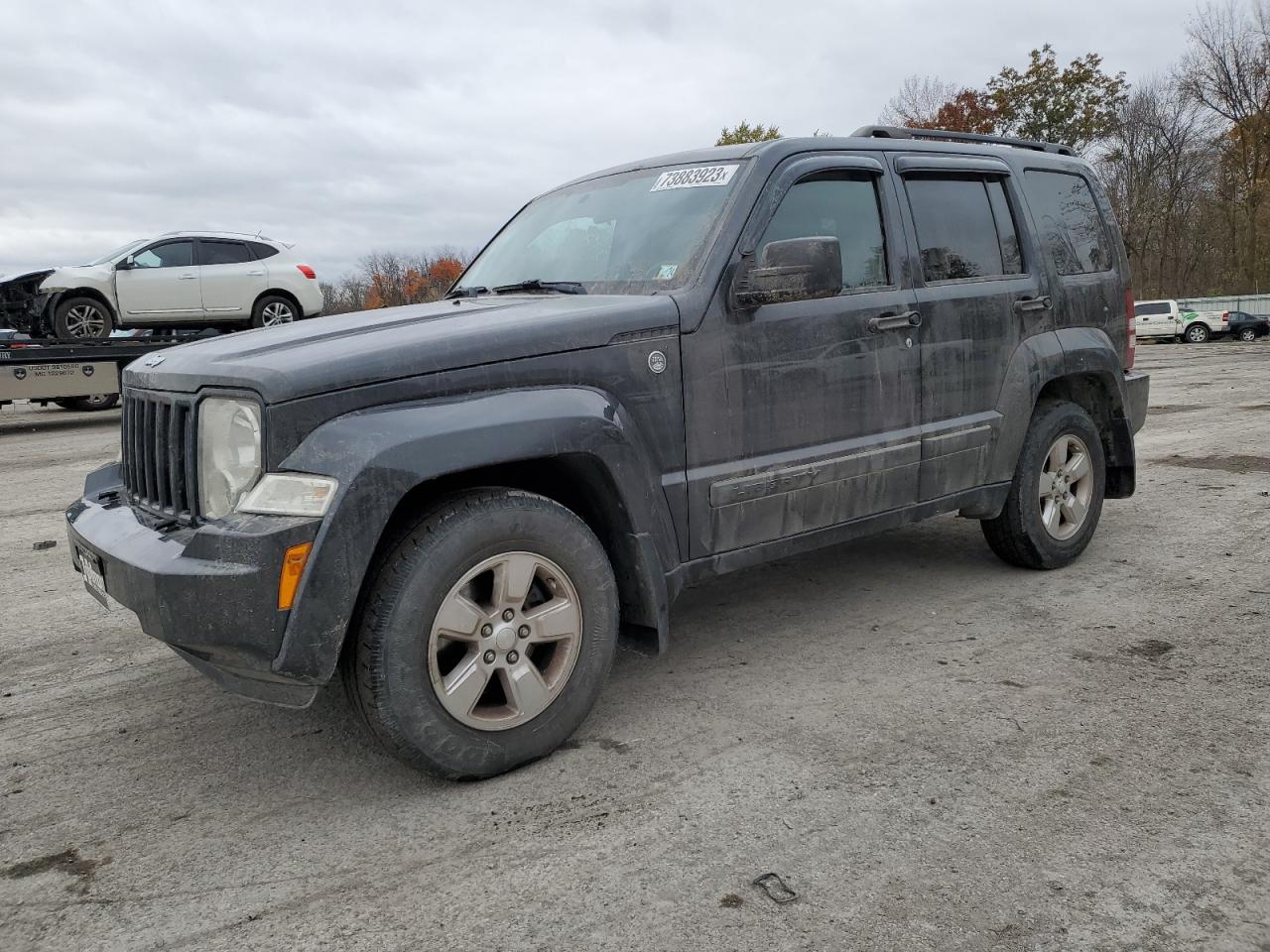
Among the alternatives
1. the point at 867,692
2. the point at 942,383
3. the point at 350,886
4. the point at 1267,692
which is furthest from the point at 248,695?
the point at 1267,692

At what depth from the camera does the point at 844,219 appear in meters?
4.00

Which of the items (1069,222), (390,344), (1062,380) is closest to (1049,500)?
(1062,380)

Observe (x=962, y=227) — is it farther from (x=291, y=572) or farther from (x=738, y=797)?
(x=291, y=572)

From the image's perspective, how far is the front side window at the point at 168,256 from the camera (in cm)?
1384

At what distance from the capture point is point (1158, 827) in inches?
102

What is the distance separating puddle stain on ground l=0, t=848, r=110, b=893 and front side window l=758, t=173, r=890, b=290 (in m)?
2.99

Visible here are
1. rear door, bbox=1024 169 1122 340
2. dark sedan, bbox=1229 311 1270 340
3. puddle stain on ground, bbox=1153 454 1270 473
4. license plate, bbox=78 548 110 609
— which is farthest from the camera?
dark sedan, bbox=1229 311 1270 340

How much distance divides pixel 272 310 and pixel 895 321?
12917 mm

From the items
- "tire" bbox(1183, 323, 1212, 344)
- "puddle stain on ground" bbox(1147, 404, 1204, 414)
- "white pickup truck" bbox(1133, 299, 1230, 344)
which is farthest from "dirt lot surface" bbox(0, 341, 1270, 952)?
"tire" bbox(1183, 323, 1212, 344)

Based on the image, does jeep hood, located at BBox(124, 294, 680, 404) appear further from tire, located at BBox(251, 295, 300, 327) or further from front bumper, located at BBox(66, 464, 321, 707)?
tire, located at BBox(251, 295, 300, 327)

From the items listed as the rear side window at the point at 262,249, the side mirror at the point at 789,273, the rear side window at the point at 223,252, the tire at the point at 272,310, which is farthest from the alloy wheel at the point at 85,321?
the side mirror at the point at 789,273

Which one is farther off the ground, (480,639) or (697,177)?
(697,177)

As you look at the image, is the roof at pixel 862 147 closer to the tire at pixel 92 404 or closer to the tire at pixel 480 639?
the tire at pixel 480 639

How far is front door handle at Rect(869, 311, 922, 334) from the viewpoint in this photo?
12.9 feet
